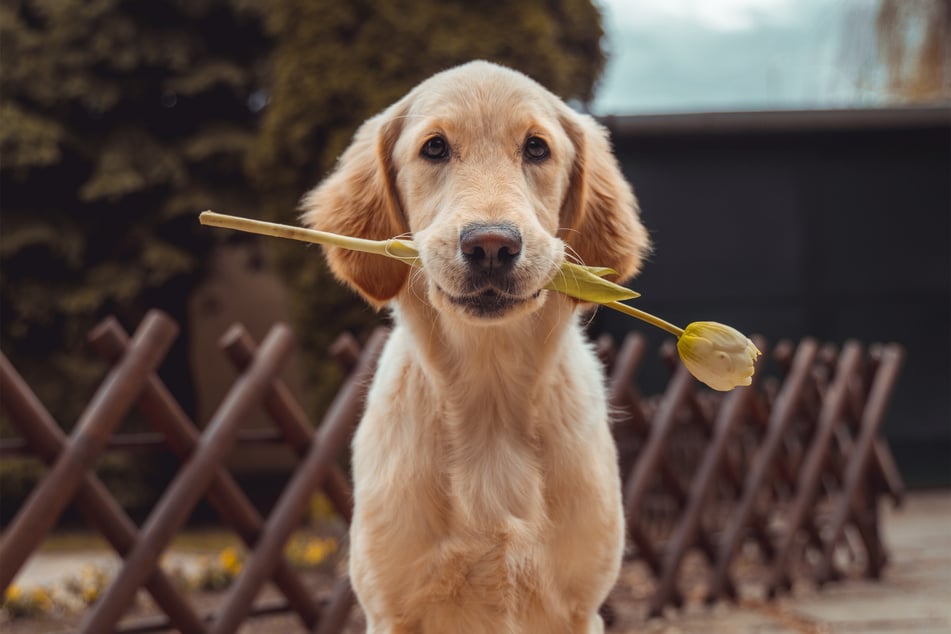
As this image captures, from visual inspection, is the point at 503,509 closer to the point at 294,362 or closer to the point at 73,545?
the point at 73,545

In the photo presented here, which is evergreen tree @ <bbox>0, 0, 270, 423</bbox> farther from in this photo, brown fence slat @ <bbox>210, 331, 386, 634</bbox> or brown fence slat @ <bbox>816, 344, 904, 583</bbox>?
brown fence slat @ <bbox>816, 344, 904, 583</bbox>

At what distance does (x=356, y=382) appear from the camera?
13.8 feet

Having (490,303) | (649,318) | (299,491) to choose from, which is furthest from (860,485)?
(490,303)

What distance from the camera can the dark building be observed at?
404 inches

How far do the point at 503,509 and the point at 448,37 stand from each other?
18.1 ft

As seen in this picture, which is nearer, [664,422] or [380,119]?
[380,119]

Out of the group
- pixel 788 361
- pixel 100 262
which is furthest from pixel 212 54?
pixel 788 361

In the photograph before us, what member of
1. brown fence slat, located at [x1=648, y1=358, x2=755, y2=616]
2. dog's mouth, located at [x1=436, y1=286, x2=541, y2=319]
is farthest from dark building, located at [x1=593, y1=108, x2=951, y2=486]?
dog's mouth, located at [x1=436, y1=286, x2=541, y2=319]

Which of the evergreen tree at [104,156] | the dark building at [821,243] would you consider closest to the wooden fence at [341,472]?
the dark building at [821,243]

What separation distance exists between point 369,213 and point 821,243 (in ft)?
28.3

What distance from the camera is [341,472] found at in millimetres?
5023

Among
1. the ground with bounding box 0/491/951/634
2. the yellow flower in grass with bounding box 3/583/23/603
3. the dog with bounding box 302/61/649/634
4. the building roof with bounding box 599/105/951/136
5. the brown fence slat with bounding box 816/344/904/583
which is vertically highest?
the building roof with bounding box 599/105/951/136

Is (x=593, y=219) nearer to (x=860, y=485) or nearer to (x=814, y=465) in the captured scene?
(x=814, y=465)

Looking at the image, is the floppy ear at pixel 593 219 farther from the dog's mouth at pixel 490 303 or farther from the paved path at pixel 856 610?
the paved path at pixel 856 610
